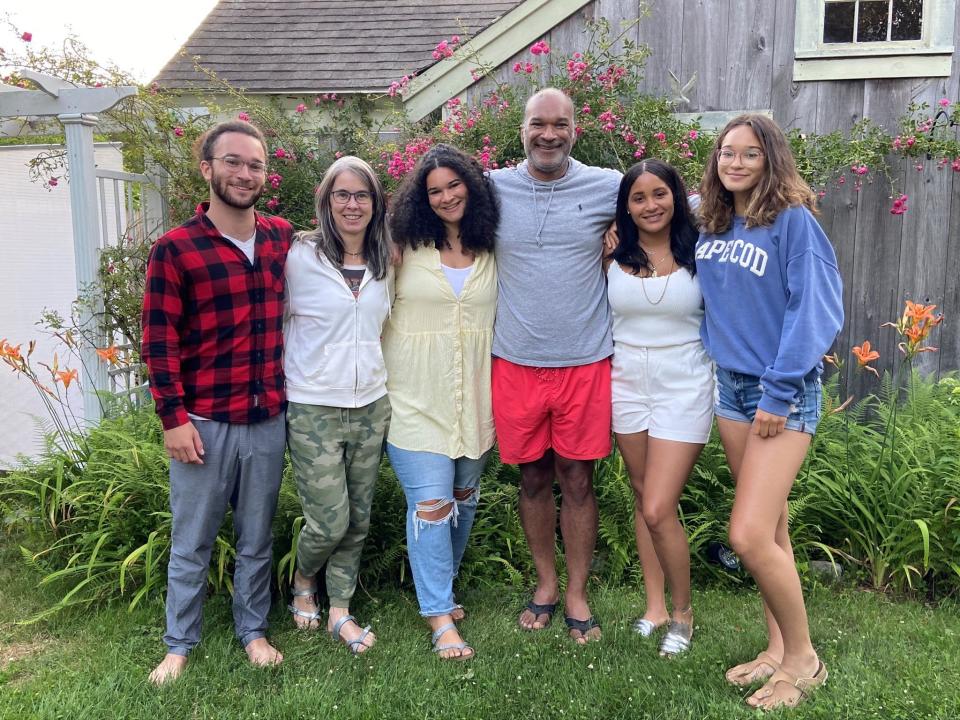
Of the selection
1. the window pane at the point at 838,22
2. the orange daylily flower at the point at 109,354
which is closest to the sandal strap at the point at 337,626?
the orange daylily flower at the point at 109,354

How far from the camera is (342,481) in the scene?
3.16 meters

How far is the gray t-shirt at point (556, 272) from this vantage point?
10.2 ft

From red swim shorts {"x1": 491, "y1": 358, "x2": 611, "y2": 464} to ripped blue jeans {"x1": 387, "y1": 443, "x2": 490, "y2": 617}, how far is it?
0.66 ft

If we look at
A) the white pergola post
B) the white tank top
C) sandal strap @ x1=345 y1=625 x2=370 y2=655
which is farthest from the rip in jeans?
the white pergola post

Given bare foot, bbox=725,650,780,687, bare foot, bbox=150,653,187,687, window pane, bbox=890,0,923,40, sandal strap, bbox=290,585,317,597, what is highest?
window pane, bbox=890,0,923,40

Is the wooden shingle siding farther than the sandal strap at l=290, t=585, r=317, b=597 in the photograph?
Yes

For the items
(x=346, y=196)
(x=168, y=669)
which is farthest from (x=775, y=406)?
(x=168, y=669)

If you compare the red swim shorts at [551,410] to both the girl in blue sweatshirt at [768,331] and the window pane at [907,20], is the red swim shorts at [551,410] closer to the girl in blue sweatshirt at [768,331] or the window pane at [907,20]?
the girl in blue sweatshirt at [768,331]

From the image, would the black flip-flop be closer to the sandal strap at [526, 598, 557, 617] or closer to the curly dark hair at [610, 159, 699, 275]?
the sandal strap at [526, 598, 557, 617]

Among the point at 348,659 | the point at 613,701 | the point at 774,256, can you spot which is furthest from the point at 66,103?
the point at 613,701

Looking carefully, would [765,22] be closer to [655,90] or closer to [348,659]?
[655,90]

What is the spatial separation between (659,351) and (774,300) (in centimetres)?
50

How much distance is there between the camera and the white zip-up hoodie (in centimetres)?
303

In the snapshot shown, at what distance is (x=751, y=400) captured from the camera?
2721mm
